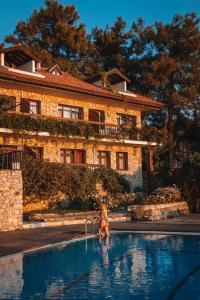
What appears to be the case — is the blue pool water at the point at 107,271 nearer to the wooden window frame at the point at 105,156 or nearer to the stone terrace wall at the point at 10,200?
the stone terrace wall at the point at 10,200

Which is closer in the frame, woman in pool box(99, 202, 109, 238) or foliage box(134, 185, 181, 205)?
woman in pool box(99, 202, 109, 238)

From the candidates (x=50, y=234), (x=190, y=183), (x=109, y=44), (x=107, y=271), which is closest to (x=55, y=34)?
(x=109, y=44)

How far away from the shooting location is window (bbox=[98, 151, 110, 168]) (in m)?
30.2

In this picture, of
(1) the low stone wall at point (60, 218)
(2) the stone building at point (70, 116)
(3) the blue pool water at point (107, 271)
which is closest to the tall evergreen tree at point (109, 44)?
(2) the stone building at point (70, 116)

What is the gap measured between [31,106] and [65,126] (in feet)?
8.34

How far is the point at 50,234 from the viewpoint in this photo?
1717cm

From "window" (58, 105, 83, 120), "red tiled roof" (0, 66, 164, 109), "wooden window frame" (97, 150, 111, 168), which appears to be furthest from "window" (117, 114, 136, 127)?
"window" (58, 105, 83, 120)

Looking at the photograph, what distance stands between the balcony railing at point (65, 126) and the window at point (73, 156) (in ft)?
5.14

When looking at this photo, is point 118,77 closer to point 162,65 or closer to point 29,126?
point 162,65

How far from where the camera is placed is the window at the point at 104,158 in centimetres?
3020

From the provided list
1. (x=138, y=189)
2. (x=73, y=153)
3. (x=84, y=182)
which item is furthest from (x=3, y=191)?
(x=138, y=189)

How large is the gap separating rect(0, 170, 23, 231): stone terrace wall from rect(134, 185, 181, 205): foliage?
8406 millimetres

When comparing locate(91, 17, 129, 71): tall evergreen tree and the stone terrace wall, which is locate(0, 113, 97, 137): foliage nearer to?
the stone terrace wall

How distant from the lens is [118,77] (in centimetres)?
3456
